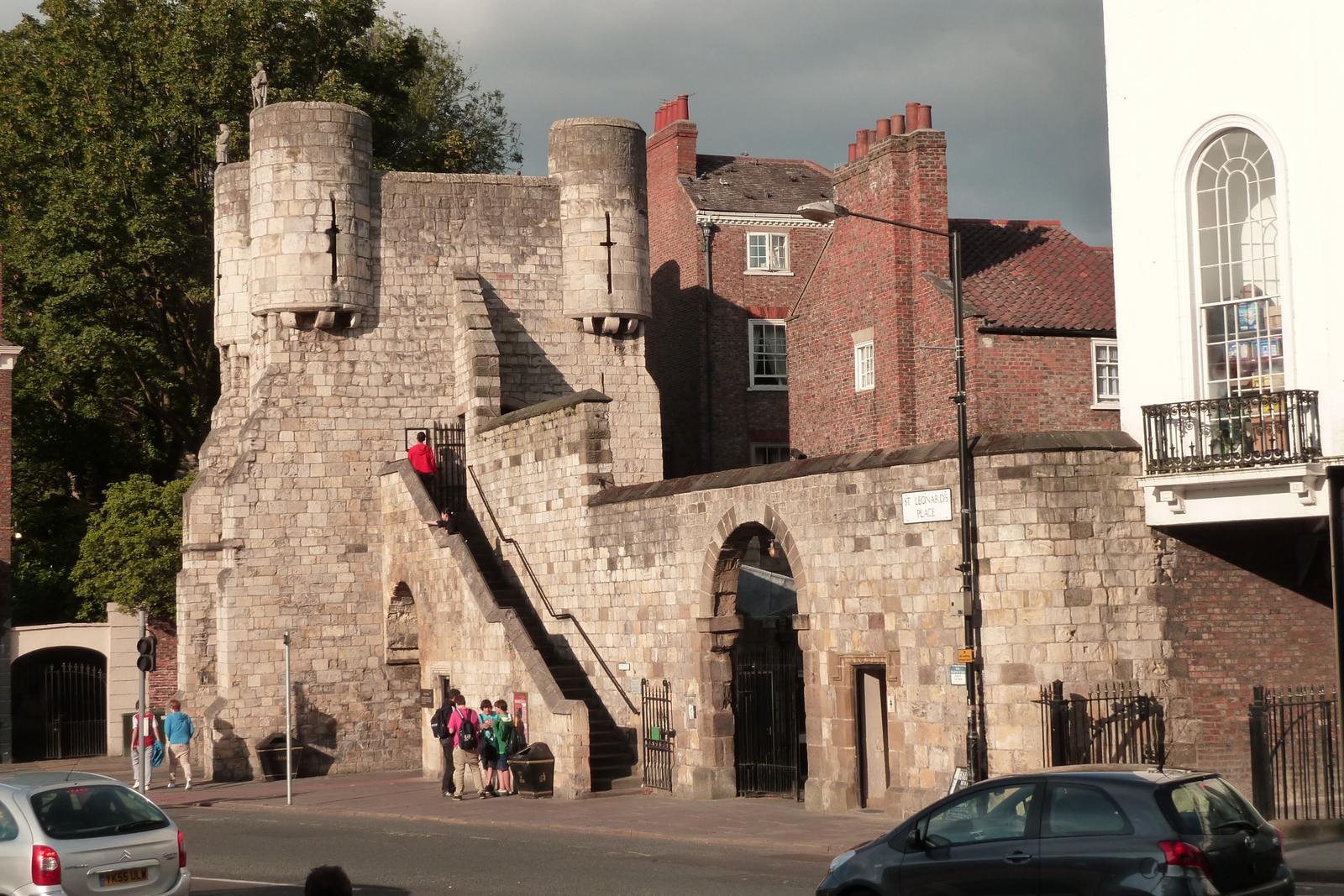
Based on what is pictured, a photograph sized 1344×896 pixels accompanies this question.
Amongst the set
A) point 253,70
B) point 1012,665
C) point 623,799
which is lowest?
point 623,799

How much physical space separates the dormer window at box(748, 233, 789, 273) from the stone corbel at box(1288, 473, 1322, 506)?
2494 cm

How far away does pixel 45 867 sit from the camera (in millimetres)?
10969

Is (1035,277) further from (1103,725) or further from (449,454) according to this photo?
(1103,725)

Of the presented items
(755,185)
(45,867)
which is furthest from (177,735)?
(755,185)

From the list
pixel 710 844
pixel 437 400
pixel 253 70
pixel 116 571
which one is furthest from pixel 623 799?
pixel 253 70

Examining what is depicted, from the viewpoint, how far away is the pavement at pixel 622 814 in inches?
609

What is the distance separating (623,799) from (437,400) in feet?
33.5

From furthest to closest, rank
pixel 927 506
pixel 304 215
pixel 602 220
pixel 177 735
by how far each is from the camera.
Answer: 1. pixel 602 220
2. pixel 304 215
3. pixel 177 735
4. pixel 927 506

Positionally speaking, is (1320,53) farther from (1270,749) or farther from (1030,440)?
(1270,749)

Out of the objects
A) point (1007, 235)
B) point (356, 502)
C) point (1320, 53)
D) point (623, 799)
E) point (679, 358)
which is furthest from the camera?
point (679, 358)

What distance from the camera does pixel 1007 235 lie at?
1214 inches

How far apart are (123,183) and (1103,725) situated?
1031 inches

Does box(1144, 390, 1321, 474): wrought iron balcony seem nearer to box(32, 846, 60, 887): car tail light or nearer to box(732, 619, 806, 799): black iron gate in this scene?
box(732, 619, 806, 799): black iron gate

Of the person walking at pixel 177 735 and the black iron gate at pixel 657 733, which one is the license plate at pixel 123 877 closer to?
the black iron gate at pixel 657 733
